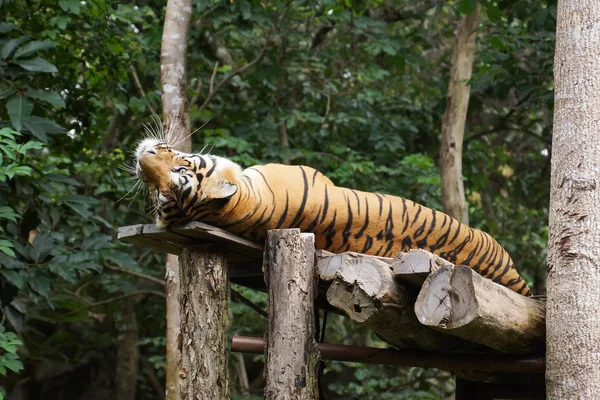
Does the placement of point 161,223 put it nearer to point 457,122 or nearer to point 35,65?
point 35,65

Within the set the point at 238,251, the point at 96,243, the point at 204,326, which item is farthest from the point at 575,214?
the point at 96,243

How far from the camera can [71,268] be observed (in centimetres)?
498

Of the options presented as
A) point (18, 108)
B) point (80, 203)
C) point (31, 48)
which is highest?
point (31, 48)

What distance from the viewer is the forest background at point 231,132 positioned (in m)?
5.40

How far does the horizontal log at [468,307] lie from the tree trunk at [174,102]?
2.87 meters

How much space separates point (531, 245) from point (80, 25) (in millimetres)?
5560

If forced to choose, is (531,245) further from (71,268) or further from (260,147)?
(71,268)

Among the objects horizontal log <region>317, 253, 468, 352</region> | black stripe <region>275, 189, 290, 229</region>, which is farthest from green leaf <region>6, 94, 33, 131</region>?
horizontal log <region>317, 253, 468, 352</region>

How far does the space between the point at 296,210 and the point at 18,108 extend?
2181 mm

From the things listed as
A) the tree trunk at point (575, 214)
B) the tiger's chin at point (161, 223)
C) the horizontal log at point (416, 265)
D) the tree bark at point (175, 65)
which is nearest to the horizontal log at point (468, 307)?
the horizontal log at point (416, 265)

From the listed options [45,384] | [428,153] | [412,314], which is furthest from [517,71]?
[45,384]

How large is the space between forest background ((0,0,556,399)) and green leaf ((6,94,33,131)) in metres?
0.01

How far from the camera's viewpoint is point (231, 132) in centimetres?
809

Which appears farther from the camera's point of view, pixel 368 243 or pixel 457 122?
pixel 457 122
